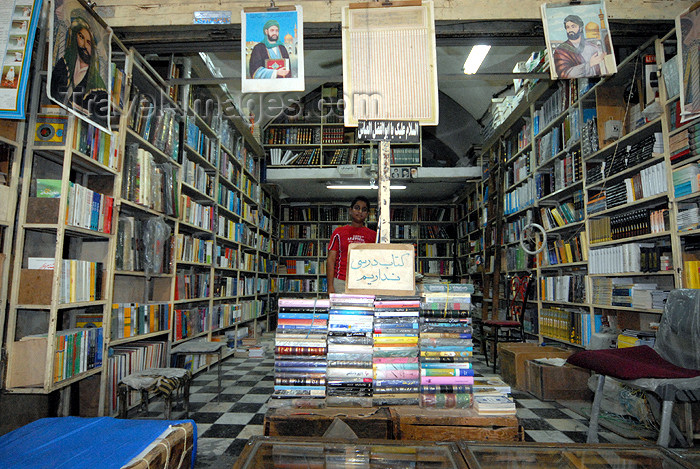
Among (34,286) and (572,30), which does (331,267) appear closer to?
(34,286)

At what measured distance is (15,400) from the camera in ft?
6.41

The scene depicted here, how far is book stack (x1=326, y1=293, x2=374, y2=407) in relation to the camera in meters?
1.79

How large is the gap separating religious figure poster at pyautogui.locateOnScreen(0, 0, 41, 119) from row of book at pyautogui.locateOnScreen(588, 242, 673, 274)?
3.66 metres

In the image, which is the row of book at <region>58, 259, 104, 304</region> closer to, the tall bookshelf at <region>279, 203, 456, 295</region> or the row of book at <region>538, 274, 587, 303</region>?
the row of book at <region>538, 274, 587, 303</region>

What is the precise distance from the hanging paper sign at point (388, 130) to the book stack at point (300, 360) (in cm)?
87

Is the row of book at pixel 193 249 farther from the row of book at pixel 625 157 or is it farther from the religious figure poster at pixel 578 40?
the row of book at pixel 625 157

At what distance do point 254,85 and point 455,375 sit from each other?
178cm

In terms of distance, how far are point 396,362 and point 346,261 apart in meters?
1.18

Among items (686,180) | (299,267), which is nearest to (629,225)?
(686,180)

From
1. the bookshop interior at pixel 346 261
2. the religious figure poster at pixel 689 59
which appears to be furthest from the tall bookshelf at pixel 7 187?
the religious figure poster at pixel 689 59

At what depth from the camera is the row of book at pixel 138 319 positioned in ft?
8.50

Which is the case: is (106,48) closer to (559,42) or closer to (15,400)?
(15,400)

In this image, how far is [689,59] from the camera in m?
2.24

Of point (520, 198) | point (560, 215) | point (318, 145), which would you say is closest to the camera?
point (560, 215)
